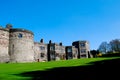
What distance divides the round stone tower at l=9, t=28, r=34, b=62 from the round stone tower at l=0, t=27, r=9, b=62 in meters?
1.16

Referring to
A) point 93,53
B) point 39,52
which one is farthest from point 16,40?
point 93,53

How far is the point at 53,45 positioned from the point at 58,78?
76687 mm

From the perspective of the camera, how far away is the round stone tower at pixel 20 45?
65312 millimetres

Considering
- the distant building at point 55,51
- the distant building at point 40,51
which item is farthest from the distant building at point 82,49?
the distant building at point 40,51

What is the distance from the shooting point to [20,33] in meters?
68.3

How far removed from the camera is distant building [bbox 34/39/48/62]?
290 feet

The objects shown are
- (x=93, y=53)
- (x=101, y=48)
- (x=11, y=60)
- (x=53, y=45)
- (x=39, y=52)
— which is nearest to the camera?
(x=11, y=60)

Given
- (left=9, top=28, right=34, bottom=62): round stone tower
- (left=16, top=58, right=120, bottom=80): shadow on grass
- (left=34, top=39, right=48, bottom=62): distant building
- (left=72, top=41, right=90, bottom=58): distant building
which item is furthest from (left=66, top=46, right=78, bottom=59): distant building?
(left=16, top=58, right=120, bottom=80): shadow on grass

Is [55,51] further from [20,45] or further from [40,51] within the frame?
[20,45]

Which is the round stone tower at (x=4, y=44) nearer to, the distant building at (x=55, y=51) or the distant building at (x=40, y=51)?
the distant building at (x=40, y=51)

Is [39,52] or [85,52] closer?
[39,52]

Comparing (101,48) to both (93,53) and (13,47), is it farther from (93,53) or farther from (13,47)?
(13,47)

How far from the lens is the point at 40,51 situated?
90.8 m

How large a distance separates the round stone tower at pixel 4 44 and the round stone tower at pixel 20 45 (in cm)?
116
